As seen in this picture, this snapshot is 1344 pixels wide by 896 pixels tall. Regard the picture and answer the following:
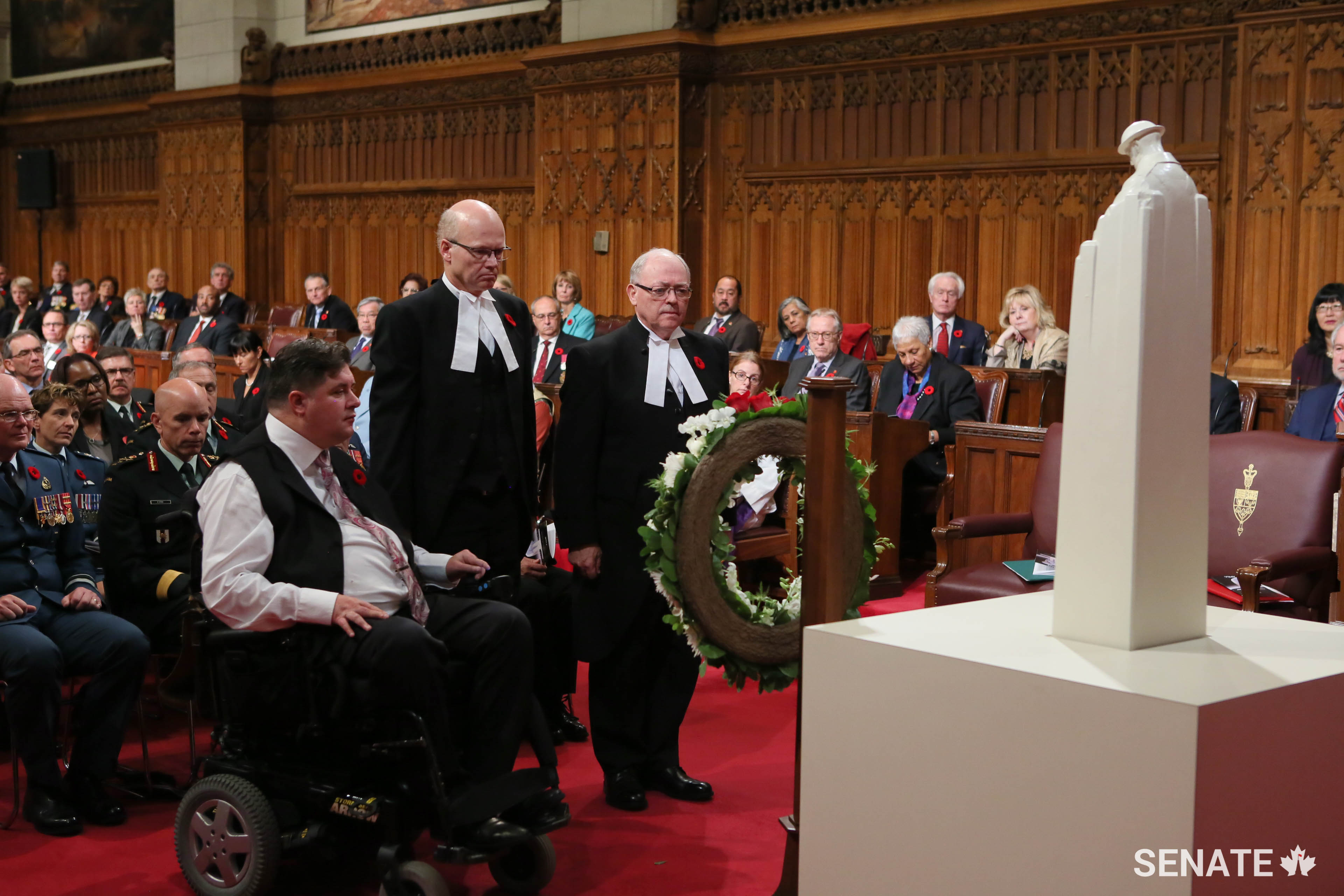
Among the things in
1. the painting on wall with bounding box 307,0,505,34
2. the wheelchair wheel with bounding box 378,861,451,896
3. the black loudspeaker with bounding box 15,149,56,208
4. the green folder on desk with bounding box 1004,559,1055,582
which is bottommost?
the wheelchair wheel with bounding box 378,861,451,896

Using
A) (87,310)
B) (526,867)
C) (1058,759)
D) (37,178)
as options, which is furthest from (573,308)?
(37,178)

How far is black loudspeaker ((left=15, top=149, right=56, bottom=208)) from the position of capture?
1717 cm

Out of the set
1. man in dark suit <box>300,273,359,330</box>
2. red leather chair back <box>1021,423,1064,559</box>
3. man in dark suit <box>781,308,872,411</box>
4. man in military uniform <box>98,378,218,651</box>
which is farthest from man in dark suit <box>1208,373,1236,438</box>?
man in dark suit <box>300,273,359,330</box>

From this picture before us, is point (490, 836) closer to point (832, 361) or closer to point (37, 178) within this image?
point (832, 361)

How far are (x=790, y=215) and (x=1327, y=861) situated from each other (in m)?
9.29

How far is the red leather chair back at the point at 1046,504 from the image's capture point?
14.4 ft

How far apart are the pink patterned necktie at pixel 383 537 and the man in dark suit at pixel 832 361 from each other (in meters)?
3.96

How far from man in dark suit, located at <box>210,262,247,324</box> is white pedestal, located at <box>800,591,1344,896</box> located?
12.0 m

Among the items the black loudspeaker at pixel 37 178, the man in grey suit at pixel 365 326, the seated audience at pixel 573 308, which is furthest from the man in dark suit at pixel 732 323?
the black loudspeaker at pixel 37 178

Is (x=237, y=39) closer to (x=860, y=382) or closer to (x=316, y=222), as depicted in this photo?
(x=316, y=222)

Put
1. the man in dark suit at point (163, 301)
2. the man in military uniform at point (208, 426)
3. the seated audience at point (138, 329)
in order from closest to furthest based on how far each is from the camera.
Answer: the man in military uniform at point (208, 426)
the seated audience at point (138, 329)
the man in dark suit at point (163, 301)

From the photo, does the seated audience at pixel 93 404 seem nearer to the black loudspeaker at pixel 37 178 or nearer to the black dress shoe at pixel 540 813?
the black dress shoe at pixel 540 813

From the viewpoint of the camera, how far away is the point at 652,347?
3.67 m

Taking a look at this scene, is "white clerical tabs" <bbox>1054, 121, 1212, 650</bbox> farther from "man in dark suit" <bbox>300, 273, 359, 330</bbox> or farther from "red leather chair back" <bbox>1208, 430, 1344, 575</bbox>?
"man in dark suit" <bbox>300, 273, 359, 330</bbox>
